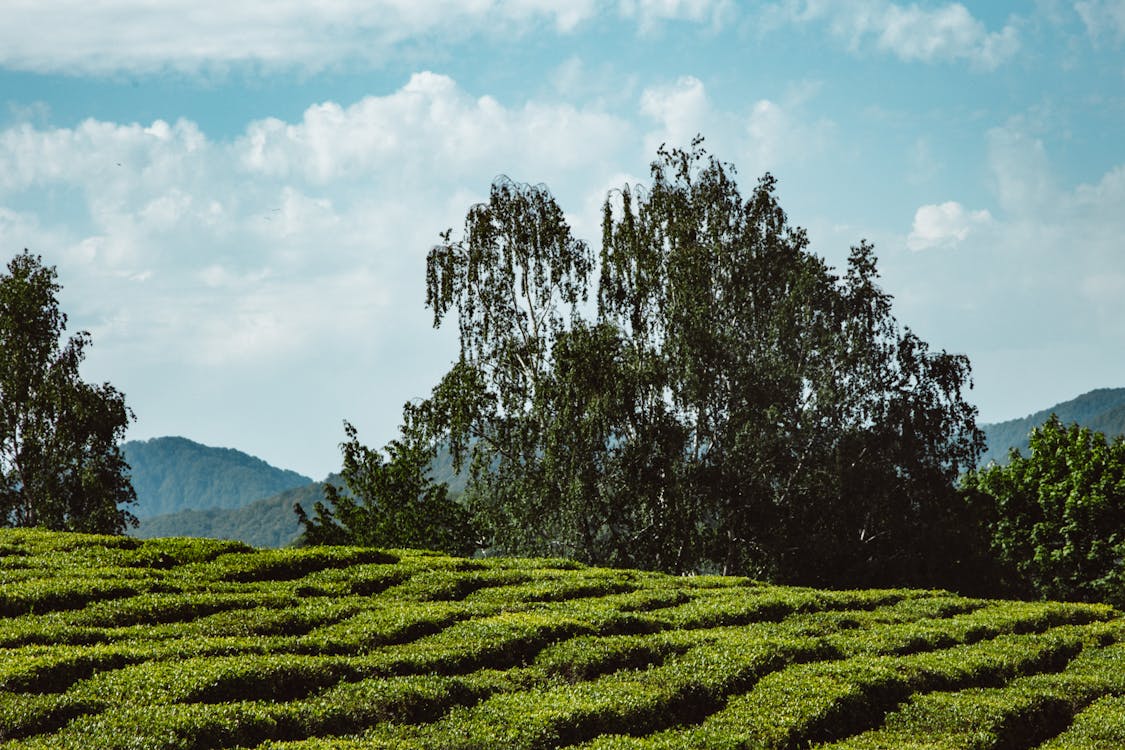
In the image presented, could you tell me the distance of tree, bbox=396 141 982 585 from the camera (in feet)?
183

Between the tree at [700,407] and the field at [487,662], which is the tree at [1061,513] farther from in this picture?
the field at [487,662]

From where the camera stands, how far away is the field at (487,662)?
1958 centimetres

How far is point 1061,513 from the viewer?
64.9 metres

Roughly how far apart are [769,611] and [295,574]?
1696 centimetres

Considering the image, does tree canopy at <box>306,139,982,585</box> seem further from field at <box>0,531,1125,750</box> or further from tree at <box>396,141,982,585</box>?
field at <box>0,531,1125,750</box>

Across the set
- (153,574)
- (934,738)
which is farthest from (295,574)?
(934,738)

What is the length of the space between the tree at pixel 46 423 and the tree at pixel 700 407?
2936cm

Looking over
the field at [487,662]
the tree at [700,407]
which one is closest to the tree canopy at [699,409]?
the tree at [700,407]

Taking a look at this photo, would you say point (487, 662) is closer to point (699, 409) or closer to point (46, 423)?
point (699, 409)

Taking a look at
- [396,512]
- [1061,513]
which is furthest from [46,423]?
[1061,513]

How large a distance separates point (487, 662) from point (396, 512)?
4126 cm

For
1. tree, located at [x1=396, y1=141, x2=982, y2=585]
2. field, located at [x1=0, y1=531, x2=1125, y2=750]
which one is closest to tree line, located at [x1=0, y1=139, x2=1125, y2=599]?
tree, located at [x1=396, y1=141, x2=982, y2=585]

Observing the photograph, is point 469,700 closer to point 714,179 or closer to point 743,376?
point 743,376

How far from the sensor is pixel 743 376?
190 feet
